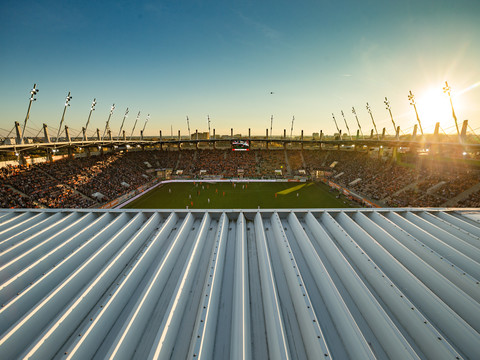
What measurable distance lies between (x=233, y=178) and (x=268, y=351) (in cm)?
4219

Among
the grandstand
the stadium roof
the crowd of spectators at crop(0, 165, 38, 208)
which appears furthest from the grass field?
the stadium roof

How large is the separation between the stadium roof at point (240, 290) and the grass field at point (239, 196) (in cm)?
1983

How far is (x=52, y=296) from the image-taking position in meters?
5.62

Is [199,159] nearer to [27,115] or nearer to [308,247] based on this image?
[27,115]

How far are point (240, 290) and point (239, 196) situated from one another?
28.7 m

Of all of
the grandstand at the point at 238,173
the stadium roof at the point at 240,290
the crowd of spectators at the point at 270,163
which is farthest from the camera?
the crowd of spectators at the point at 270,163

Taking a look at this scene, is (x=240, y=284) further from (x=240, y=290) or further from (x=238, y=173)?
(x=238, y=173)

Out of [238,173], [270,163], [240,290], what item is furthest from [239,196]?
[240,290]

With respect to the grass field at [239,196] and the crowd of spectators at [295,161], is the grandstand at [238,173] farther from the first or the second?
the grass field at [239,196]

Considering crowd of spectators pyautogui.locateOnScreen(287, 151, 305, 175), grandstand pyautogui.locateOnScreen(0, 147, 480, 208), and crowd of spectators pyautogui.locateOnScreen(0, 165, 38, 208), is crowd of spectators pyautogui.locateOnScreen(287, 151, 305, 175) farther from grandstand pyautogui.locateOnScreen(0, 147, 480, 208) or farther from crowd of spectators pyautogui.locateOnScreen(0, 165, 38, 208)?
crowd of spectators pyautogui.locateOnScreen(0, 165, 38, 208)

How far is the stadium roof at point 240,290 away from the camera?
477 centimetres

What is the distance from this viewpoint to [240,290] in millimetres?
6062

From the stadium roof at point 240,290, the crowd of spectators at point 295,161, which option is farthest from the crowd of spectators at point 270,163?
the stadium roof at point 240,290

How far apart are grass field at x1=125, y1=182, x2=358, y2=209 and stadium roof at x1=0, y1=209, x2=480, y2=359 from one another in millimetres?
19826
